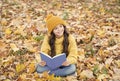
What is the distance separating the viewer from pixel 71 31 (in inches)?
303

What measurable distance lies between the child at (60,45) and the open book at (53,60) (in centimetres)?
12

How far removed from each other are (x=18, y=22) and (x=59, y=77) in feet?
12.1

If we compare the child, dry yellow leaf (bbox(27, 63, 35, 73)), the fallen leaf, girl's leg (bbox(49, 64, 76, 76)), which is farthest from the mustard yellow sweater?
the fallen leaf

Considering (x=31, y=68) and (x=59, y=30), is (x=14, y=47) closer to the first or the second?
(x=31, y=68)

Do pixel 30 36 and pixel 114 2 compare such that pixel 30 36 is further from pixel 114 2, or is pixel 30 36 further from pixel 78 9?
pixel 114 2

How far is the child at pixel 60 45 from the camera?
5.21 m

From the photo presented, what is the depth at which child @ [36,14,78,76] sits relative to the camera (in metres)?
5.21

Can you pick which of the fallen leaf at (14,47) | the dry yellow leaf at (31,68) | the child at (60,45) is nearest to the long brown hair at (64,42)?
the child at (60,45)

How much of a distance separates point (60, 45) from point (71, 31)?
232 cm

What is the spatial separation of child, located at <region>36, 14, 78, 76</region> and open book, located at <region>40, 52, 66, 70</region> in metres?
0.12

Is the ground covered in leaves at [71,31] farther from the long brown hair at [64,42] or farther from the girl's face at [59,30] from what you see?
the girl's face at [59,30]

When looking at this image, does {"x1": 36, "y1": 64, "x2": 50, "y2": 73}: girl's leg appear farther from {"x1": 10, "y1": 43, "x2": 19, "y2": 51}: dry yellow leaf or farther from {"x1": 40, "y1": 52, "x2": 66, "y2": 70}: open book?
{"x1": 10, "y1": 43, "x2": 19, "y2": 51}: dry yellow leaf

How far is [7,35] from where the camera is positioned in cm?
745

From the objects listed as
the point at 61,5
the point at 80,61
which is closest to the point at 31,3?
the point at 61,5
